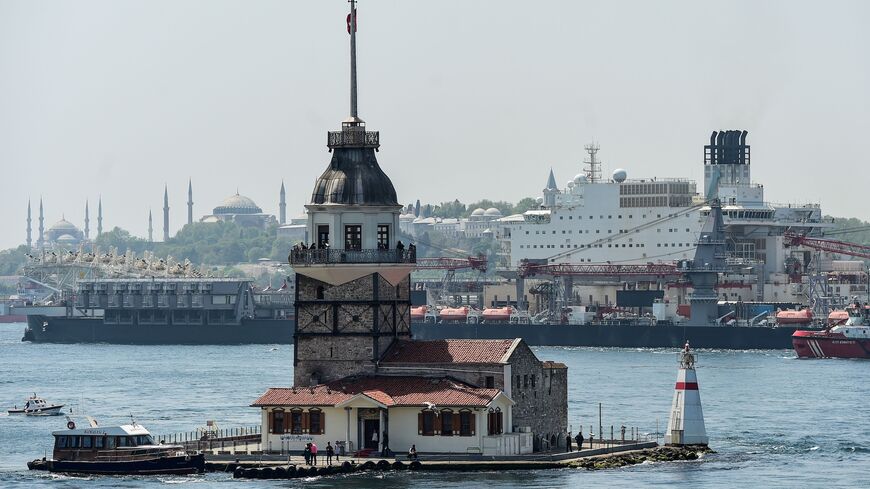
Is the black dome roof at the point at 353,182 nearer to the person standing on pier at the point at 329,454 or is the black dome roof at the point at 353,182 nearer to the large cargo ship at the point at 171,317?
the person standing on pier at the point at 329,454

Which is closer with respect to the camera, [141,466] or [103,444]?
[141,466]

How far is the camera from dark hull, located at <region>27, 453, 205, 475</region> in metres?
56.7

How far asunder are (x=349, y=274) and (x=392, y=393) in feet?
13.0

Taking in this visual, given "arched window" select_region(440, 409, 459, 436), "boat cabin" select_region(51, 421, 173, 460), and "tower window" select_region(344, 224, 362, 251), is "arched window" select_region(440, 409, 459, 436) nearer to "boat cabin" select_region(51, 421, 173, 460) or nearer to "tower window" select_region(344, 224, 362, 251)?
"tower window" select_region(344, 224, 362, 251)

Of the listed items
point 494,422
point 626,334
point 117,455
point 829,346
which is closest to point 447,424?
point 494,422

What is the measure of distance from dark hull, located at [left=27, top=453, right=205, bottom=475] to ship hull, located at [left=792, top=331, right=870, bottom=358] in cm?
8313

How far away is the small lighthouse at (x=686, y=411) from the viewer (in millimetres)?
62000

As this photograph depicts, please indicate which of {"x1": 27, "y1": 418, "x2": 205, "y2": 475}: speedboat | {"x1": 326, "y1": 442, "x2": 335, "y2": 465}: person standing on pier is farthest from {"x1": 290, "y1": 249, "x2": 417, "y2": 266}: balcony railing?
{"x1": 27, "y1": 418, "x2": 205, "y2": 475}: speedboat

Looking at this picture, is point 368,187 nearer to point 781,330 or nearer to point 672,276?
point 781,330

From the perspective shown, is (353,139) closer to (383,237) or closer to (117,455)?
(383,237)

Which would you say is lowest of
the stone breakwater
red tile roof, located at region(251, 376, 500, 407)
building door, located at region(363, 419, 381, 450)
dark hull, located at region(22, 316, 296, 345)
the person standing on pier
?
the stone breakwater

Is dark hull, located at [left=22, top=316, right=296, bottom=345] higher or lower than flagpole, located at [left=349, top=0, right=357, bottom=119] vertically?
lower

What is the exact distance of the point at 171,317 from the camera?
587ft

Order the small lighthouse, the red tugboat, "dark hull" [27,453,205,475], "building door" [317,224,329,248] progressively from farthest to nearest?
the red tugboat, the small lighthouse, "building door" [317,224,329,248], "dark hull" [27,453,205,475]
